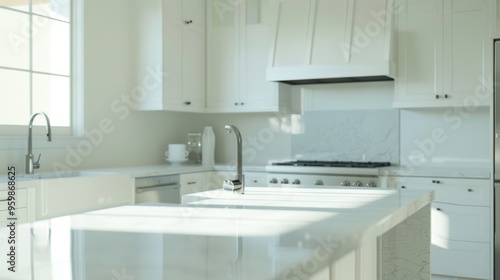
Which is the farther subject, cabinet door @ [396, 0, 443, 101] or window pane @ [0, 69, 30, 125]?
cabinet door @ [396, 0, 443, 101]

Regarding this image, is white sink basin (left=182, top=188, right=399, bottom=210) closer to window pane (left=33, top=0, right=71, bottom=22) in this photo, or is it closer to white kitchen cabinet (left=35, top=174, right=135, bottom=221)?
white kitchen cabinet (left=35, top=174, right=135, bottom=221)

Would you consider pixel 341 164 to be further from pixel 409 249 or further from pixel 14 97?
pixel 14 97

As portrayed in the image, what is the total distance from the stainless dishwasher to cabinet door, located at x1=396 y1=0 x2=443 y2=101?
2.00 meters

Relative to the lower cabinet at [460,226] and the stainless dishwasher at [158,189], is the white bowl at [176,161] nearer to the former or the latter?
the stainless dishwasher at [158,189]

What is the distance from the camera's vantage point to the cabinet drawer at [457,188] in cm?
414

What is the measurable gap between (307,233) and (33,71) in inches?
131

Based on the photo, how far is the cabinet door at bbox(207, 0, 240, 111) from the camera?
17.6ft

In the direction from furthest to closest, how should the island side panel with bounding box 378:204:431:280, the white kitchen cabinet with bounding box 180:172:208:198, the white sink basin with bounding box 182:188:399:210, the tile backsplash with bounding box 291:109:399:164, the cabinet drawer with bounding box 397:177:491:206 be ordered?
1. the tile backsplash with bounding box 291:109:399:164
2. the white kitchen cabinet with bounding box 180:172:208:198
3. the cabinet drawer with bounding box 397:177:491:206
4. the island side panel with bounding box 378:204:431:280
5. the white sink basin with bounding box 182:188:399:210

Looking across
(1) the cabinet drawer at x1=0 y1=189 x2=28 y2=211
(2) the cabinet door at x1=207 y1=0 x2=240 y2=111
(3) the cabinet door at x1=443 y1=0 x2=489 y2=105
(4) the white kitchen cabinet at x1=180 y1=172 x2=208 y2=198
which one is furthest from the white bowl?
(3) the cabinet door at x1=443 y1=0 x2=489 y2=105

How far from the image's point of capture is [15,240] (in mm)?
1582

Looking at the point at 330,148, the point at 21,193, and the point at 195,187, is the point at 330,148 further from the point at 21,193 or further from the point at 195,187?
the point at 21,193

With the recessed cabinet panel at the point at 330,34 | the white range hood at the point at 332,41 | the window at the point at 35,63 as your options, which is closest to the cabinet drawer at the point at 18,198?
the window at the point at 35,63

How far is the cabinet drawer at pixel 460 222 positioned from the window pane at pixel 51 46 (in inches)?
126

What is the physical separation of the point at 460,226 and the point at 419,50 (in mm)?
1454
